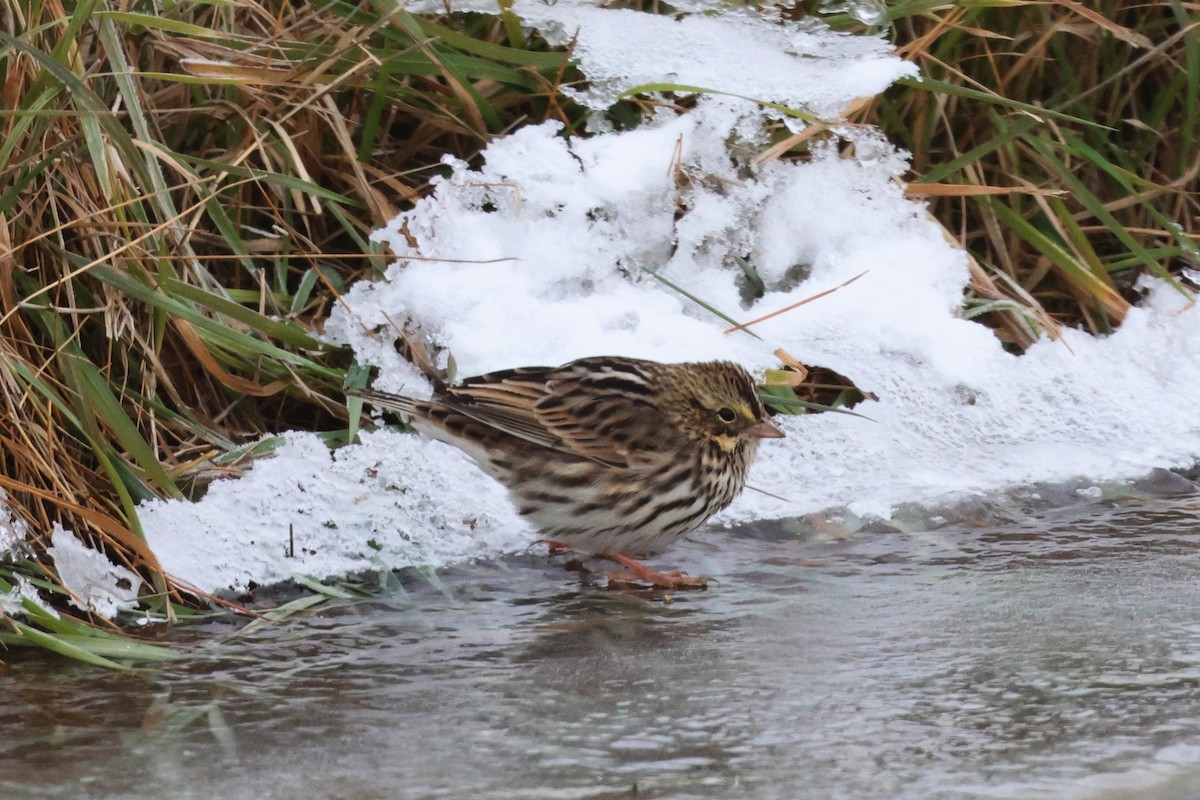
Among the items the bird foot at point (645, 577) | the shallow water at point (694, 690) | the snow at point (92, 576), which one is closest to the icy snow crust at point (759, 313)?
the bird foot at point (645, 577)

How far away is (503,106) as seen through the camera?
5.19 meters

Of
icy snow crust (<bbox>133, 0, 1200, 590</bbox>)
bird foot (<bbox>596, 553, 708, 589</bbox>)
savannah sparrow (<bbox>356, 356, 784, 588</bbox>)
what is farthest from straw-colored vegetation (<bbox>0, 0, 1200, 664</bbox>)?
bird foot (<bbox>596, 553, 708, 589</bbox>)

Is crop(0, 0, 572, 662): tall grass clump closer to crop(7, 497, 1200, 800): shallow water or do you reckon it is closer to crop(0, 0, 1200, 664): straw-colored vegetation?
crop(0, 0, 1200, 664): straw-colored vegetation

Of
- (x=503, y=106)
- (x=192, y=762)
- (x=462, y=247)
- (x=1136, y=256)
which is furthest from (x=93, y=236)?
(x=1136, y=256)

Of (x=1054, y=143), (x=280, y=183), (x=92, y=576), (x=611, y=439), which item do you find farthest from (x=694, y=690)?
(x=1054, y=143)

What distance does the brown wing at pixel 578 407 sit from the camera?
14.0 ft

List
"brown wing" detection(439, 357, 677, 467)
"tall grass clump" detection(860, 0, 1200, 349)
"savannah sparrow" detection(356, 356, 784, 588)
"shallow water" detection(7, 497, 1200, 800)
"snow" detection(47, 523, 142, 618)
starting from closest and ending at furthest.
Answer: "shallow water" detection(7, 497, 1200, 800)
"snow" detection(47, 523, 142, 618)
"savannah sparrow" detection(356, 356, 784, 588)
"brown wing" detection(439, 357, 677, 467)
"tall grass clump" detection(860, 0, 1200, 349)

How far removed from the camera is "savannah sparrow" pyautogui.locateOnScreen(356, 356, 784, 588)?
4.14 meters

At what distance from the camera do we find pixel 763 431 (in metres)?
4.39

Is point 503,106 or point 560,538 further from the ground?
point 503,106

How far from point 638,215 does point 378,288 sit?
0.91 meters

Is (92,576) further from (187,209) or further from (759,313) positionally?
(759,313)

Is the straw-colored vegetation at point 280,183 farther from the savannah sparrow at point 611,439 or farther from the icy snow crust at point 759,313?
the savannah sparrow at point 611,439

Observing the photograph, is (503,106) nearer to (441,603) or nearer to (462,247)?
(462,247)
